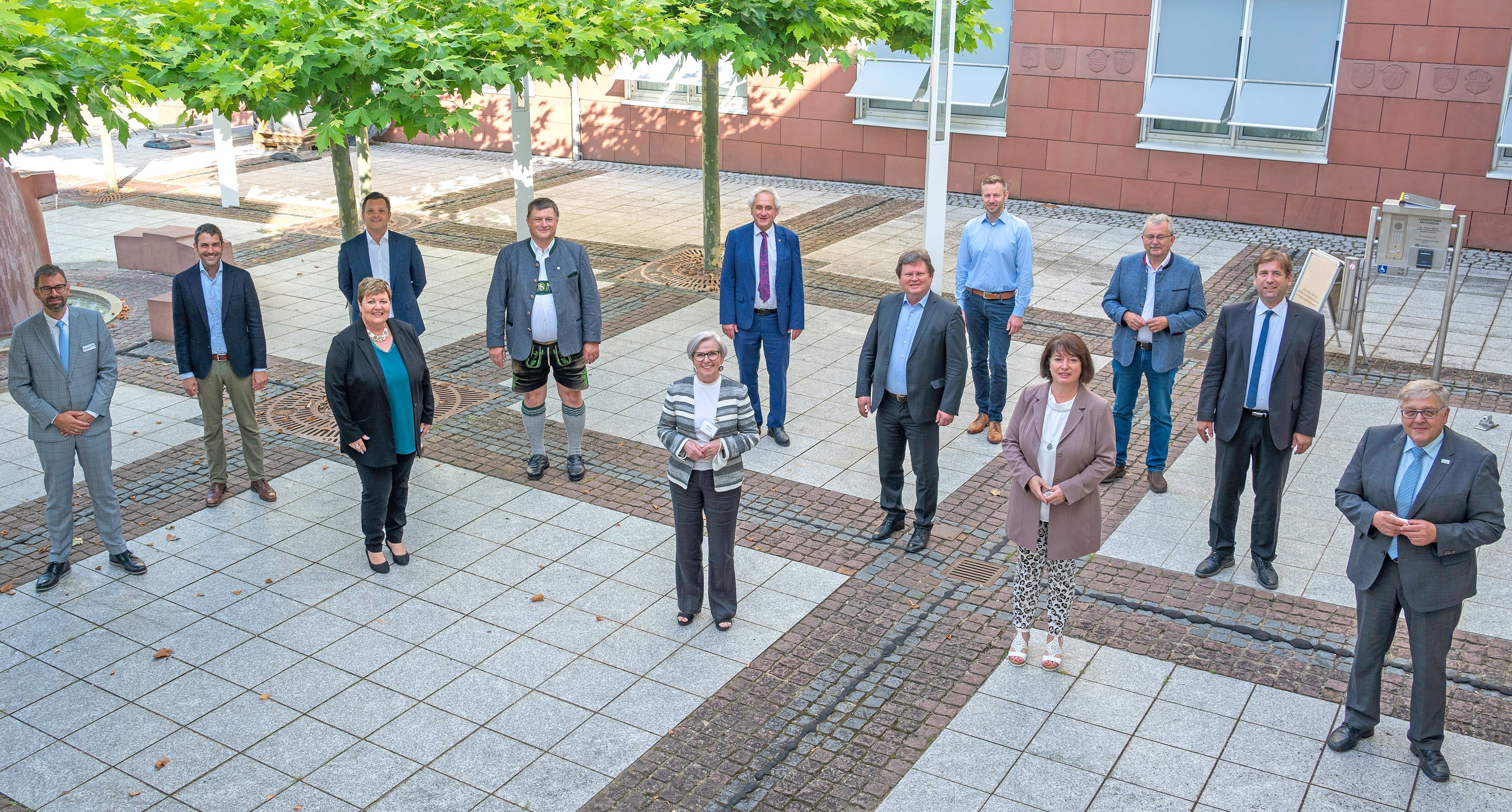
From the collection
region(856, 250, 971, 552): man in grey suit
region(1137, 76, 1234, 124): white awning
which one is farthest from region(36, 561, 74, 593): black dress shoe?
region(1137, 76, 1234, 124): white awning

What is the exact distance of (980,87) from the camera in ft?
58.2

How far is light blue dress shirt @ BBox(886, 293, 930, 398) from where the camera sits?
24.0 feet

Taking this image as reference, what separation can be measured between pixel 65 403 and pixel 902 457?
5.03 m

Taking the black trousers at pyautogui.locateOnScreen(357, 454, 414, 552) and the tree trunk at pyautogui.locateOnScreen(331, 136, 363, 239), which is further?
the tree trunk at pyautogui.locateOnScreen(331, 136, 363, 239)

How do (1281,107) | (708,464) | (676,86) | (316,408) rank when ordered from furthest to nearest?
(676,86) → (1281,107) → (316,408) → (708,464)

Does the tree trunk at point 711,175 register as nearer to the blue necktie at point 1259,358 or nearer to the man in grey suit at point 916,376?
the man in grey suit at point 916,376

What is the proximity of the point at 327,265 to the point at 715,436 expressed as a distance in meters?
10.1

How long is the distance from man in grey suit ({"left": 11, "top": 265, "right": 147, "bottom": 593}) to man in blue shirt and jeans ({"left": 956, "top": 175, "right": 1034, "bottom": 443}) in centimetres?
571

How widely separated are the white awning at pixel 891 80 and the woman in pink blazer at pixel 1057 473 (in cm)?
1297

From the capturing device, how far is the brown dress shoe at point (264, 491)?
842cm

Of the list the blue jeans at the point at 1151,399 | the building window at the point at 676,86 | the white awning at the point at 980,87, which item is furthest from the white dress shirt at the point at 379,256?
the building window at the point at 676,86

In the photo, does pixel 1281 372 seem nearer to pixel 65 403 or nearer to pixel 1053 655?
pixel 1053 655

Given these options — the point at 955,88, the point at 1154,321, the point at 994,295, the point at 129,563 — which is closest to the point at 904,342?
the point at 1154,321

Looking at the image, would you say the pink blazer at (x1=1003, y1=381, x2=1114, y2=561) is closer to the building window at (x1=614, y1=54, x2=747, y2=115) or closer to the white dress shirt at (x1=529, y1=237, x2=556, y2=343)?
the white dress shirt at (x1=529, y1=237, x2=556, y2=343)
